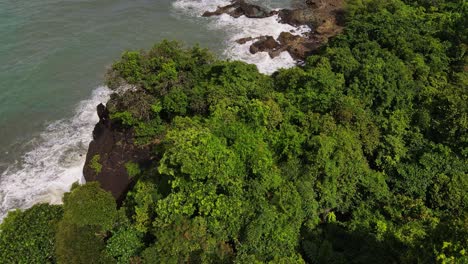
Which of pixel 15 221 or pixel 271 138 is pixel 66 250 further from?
pixel 271 138

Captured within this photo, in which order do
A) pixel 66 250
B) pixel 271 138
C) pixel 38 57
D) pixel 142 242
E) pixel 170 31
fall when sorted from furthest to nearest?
pixel 170 31 < pixel 38 57 < pixel 271 138 < pixel 142 242 < pixel 66 250

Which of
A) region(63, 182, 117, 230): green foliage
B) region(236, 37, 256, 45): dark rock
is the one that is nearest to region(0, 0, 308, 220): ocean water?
region(236, 37, 256, 45): dark rock

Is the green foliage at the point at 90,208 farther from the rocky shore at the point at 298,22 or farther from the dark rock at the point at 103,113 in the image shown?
the rocky shore at the point at 298,22

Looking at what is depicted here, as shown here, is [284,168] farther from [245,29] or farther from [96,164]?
[245,29]

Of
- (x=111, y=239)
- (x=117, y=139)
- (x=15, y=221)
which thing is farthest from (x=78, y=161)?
(x=111, y=239)

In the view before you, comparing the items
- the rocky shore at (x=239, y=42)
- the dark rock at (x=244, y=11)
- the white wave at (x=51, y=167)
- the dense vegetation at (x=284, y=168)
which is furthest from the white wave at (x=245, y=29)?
the white wave at (x=51, y=167)

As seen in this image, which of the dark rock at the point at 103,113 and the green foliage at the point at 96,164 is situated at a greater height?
the dark rock at the point at 103,113
